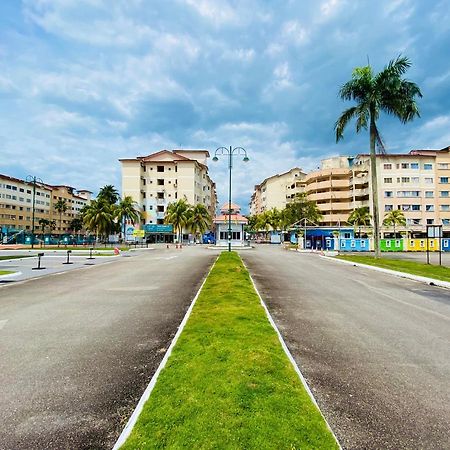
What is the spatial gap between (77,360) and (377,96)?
27.2 m

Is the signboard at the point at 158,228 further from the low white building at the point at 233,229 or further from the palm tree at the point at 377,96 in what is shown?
the palm tree at the point at 377,96

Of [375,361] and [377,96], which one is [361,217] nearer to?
[377,96]

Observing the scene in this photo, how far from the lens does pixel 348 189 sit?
270ft

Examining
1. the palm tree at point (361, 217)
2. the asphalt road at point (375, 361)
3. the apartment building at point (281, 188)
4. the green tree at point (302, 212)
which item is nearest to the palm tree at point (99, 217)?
the green tree at point (302, 212)

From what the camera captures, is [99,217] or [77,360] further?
[99,217]

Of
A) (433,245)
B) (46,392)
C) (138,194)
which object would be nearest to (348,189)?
(433,245)

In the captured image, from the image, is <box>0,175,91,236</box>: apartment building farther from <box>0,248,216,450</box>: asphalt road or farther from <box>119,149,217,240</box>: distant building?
<box>0,248,216,450</box>: asphalt road

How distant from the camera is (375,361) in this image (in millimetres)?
4941

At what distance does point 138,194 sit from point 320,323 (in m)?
82.1

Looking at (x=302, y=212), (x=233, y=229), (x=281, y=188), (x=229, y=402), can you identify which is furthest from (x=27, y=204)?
(x=229, y=402)

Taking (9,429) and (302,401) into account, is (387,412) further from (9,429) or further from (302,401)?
(9,429)

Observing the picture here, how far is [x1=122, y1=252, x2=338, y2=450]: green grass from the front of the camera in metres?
2.57

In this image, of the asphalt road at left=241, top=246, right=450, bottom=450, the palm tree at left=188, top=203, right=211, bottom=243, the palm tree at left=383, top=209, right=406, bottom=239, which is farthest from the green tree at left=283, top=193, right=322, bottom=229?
the asphalt road at left=241, top=246, right=450, bottom=450

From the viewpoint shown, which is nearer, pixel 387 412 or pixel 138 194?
pixel 387 412
